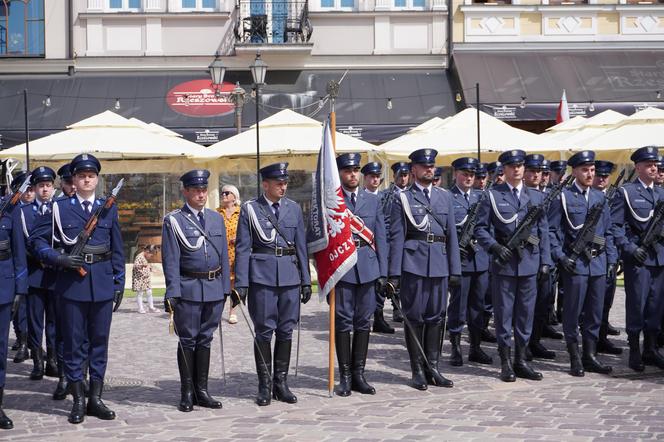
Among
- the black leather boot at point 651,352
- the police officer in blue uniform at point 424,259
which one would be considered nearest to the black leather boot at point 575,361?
the black leather boot at point 651,352

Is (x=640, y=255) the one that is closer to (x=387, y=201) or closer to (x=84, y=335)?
(x=387, y=201)

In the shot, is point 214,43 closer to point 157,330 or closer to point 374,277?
point 157,330

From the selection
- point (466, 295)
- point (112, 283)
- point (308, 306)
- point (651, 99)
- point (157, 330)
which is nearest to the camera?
point (112, 283)

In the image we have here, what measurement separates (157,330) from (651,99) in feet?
48.3

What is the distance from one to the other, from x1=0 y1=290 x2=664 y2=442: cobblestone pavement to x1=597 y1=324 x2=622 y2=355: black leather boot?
28cm

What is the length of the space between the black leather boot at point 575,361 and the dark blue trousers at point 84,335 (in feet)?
13.3

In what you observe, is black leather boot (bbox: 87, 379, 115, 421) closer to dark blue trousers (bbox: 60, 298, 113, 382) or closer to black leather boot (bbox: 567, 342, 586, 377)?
dark blue trousers (bbox: 60, 298, 113, 382)

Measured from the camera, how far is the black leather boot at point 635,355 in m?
9.73

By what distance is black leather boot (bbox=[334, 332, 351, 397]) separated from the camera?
885 cm

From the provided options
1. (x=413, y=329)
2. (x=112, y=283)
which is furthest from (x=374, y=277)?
(x=112, y=283)

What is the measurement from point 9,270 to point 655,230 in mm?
5502

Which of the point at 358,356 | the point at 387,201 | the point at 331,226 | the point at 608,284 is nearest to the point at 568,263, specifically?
the point at 608,284

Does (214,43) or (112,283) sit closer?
A: (112,283)

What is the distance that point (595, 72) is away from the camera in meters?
Result: 24.9
